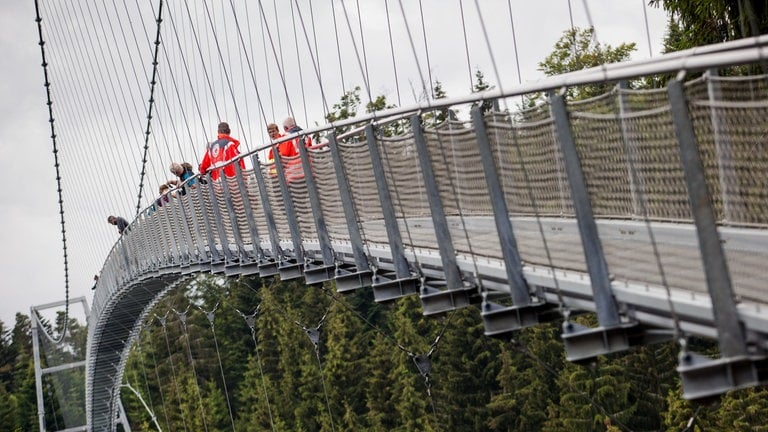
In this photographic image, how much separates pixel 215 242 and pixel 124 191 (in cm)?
2786

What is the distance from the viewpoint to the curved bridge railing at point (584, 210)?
6297 mm

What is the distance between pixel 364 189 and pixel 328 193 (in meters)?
1.42

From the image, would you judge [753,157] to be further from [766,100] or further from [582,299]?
[582,299]

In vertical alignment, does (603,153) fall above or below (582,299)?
above

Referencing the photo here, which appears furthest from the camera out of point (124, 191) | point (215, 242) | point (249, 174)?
point (124, 191)

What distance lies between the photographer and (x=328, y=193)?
14.1 m

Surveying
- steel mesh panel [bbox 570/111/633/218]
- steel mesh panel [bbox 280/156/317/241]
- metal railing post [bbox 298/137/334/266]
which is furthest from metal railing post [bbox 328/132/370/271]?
steel mesh panel [bbox 570/111/633/218]

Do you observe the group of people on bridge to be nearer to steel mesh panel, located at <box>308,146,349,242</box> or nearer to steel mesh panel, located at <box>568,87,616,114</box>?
steel mesh panel, located at <box>308,146,349,242</box>

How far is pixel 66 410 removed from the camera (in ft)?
224

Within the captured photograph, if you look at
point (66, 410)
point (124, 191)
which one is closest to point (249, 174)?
point (124, 191)

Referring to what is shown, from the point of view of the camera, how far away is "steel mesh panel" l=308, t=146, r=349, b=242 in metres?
13.8

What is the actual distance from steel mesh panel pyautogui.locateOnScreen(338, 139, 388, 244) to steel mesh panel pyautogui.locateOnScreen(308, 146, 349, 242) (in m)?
0.50

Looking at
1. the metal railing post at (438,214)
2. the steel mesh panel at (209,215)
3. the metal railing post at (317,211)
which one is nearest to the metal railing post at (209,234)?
the steel mesh panel at (209,215)

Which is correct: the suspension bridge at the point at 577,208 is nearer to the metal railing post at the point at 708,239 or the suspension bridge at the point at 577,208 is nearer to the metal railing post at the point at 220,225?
the metal railing post at the point at 708,239
